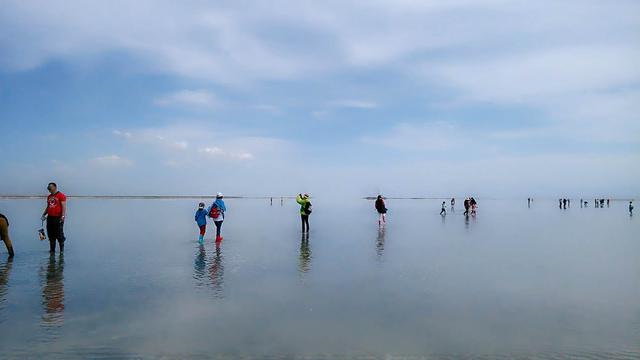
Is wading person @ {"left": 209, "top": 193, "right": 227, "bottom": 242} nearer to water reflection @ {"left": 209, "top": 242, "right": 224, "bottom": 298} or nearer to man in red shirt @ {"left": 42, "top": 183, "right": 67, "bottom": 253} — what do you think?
water reflection @ {"left": 209, "top": 242, "right": 224, "bottom": 298}

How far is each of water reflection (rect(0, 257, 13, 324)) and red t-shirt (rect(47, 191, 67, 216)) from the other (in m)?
1.65

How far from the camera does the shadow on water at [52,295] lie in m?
6.89

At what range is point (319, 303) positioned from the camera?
8266 mm

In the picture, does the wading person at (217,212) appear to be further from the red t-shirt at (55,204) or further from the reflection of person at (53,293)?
the reflection of person at (53,293)

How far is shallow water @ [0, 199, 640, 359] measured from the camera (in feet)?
19.9

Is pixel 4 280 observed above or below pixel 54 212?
below

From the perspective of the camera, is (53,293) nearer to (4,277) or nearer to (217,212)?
(4,277)

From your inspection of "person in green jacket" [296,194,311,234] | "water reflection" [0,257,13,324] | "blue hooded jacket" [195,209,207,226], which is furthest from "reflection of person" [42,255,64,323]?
"person in green jacket" [296,194,311,234]

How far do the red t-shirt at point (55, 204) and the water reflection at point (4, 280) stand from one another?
5.41 ft

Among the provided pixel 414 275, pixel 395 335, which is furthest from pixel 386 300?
pixel 414 275

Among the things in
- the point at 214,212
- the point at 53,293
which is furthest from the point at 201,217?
the point at 53,293

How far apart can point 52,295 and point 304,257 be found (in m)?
6.89

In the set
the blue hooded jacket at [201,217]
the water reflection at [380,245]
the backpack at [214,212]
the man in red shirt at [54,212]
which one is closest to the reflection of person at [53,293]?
the man in red shirt at [54,212]

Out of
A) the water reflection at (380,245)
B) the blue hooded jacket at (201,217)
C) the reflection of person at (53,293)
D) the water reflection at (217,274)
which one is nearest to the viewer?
the reflection of person at (53,293)
